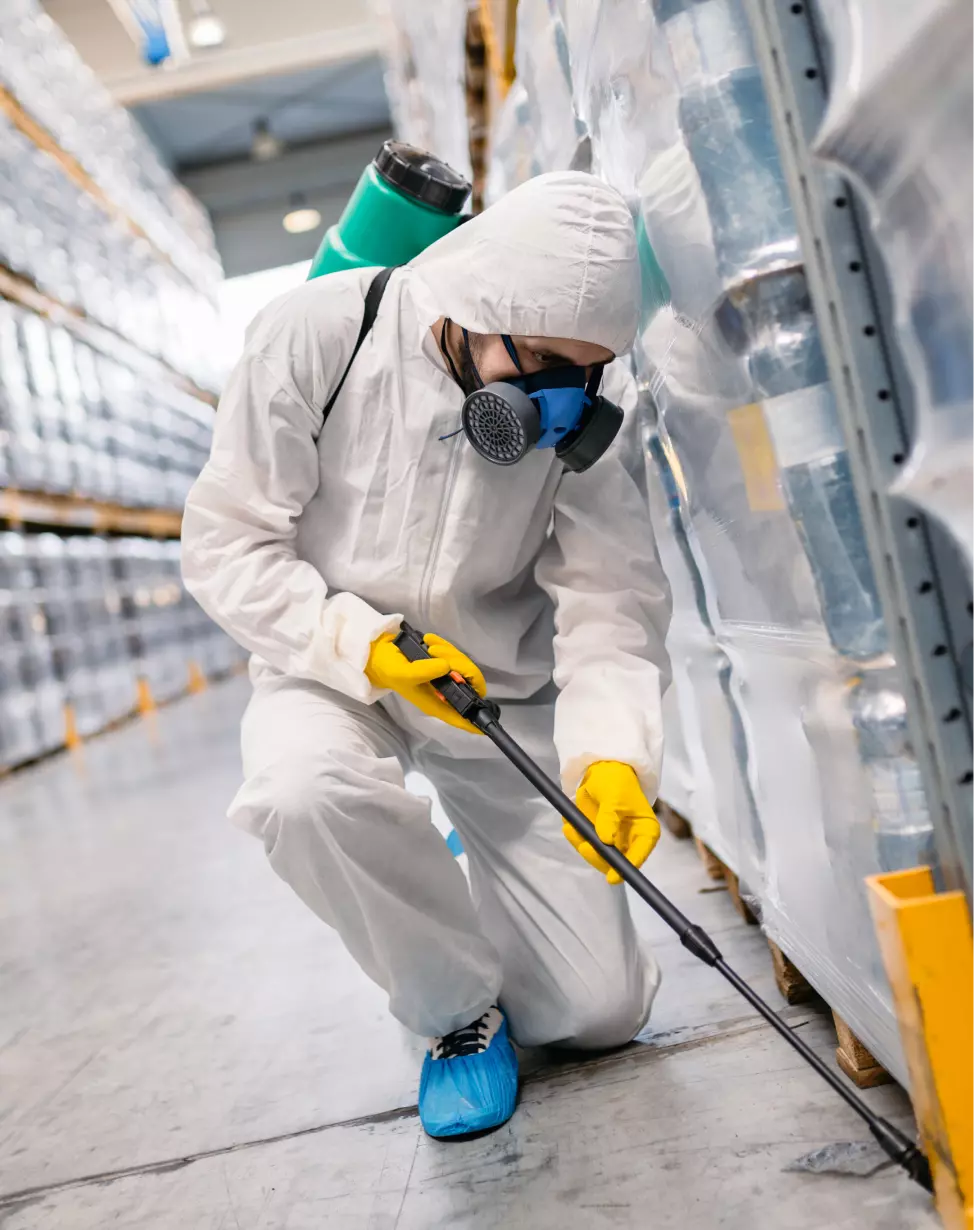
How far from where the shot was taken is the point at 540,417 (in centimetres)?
155

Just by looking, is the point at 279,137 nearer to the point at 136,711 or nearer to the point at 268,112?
the point at 268,112

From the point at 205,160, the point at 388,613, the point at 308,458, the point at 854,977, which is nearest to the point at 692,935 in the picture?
the point at 854,977

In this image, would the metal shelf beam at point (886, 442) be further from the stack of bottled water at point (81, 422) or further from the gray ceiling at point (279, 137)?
the gray ceiling at point (279, 137)

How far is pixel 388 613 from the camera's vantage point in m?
1.83

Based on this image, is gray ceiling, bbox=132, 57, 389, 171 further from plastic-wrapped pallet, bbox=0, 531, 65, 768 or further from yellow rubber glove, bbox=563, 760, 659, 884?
yellow rubber glove, bbox=563, 760, 659, 884

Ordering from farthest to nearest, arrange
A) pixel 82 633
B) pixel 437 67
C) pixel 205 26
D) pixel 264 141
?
pixel 264 141 → pixel 205 26 → pixel 82 633 → pixel 437 67

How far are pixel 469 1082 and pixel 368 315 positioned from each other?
1.16m

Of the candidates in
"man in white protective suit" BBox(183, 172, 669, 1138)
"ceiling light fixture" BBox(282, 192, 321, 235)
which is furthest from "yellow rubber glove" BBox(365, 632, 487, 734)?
"ceiling light fixture" BBox(282, 192, 321, 235)

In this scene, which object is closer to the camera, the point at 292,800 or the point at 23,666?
the point at 292,800

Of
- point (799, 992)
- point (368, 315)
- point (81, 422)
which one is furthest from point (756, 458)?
point (81, 422)

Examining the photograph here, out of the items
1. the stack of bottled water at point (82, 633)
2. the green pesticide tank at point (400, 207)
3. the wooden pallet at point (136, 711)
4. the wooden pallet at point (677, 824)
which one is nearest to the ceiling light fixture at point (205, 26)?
the stack of bottled water at point (82, 633)

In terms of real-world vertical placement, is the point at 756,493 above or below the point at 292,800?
above

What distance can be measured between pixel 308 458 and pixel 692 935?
0.95 m

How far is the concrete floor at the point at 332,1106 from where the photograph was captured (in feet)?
4.49
